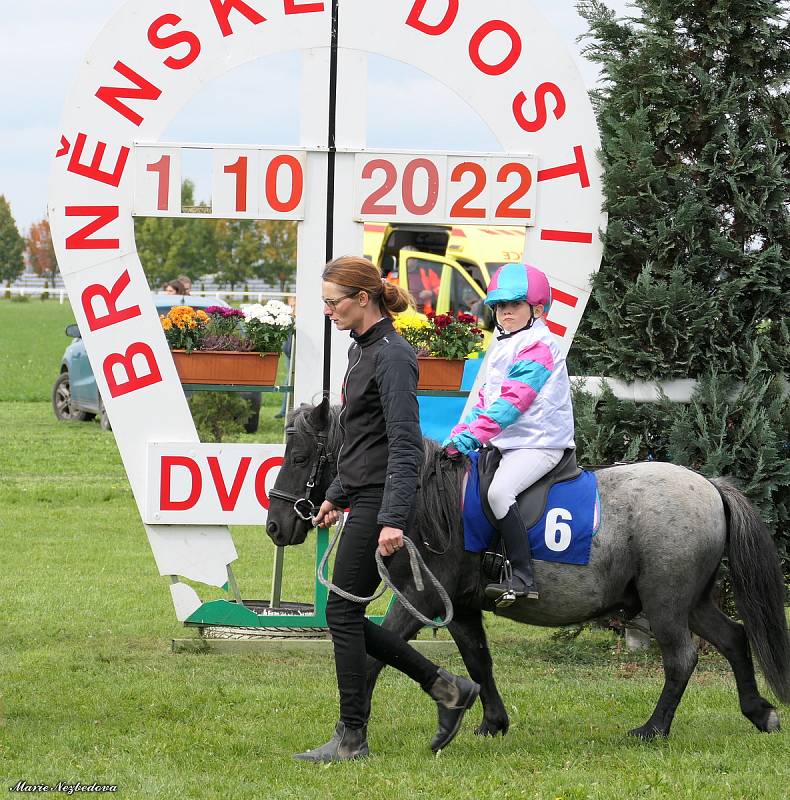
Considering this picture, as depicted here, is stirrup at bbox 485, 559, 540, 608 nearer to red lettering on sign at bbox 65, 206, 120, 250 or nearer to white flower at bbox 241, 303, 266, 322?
white flower at bbox 241, 303, 266, 322

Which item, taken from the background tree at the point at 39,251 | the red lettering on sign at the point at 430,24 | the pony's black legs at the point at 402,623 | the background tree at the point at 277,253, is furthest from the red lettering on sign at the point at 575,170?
the background tree at the point at 39,251

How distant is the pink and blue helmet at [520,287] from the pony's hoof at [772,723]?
6.64 feet

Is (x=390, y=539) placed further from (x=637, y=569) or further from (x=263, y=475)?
(x=263, y=475)

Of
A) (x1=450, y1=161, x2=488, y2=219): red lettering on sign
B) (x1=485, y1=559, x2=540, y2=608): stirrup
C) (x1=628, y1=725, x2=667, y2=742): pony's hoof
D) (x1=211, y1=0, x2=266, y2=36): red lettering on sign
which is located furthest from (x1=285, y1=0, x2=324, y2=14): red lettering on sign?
(x1=628, y1=725, x2=667, y2=742): pony's hoof

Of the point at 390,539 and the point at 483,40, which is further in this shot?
the point at 483,40

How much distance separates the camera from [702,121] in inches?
275

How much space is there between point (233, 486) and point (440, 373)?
1.31m

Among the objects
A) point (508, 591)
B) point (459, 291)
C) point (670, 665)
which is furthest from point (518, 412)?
point (459, 291)

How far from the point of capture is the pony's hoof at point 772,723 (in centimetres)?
559

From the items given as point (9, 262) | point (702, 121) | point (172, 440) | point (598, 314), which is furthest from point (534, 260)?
point (9, 262)

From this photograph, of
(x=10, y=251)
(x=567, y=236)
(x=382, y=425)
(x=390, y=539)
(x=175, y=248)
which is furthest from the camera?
(x=10, y=251)

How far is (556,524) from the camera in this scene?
533cm

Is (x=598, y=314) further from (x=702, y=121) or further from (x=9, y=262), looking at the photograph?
(x=9, y=262)

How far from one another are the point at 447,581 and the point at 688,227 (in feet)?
8.69
